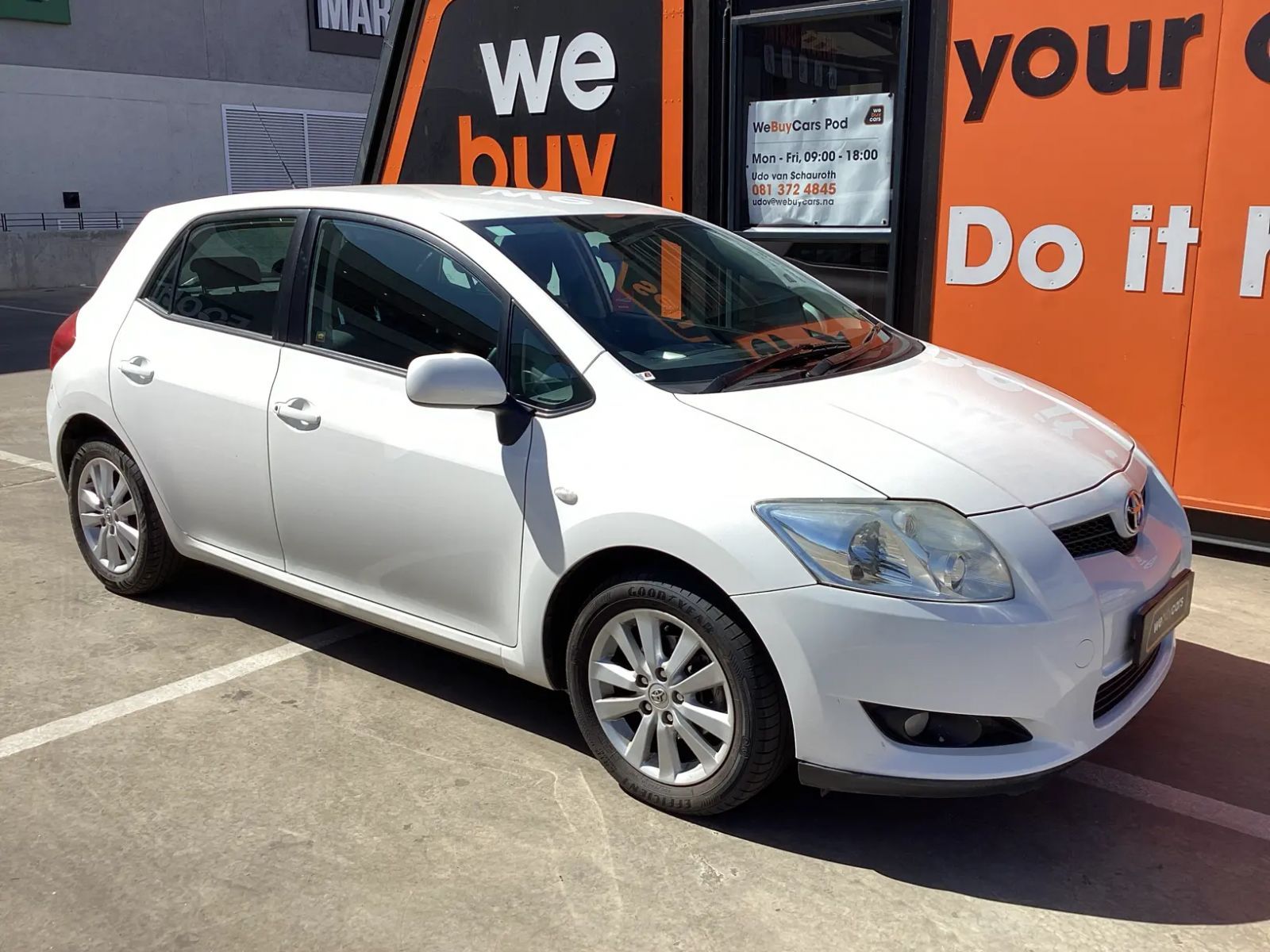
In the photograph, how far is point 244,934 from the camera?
2.78m

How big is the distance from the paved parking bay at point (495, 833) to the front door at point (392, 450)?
0.47 metres

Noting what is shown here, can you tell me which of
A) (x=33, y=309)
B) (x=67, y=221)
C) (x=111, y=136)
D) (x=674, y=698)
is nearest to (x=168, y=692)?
(x=674, y=698)

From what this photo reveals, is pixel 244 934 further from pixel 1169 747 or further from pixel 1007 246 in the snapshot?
pixel 1007 246

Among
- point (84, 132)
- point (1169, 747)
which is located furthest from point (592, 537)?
point (84, 132)

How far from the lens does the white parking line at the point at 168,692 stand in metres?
3.75

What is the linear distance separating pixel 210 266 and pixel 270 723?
1.73 meters

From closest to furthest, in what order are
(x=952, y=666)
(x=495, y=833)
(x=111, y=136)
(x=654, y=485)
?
(x=952, y=666)
(x=654, y=485)
(x=495, y=833)
(x=111, y=136)

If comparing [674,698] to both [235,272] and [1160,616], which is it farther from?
[235,272]

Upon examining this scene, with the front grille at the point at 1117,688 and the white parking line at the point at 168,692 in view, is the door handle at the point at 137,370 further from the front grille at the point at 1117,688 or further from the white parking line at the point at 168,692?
the front grille at the point at 1117,688

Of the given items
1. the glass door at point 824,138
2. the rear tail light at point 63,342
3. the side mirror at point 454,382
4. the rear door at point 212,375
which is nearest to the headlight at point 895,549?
the side mirror at point 454,382

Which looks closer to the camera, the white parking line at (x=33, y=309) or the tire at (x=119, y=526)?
the tire at (x=119, y=526)

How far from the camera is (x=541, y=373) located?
345cm

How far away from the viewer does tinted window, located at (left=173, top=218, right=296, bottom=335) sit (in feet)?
13.7

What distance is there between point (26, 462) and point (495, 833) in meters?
5.69
